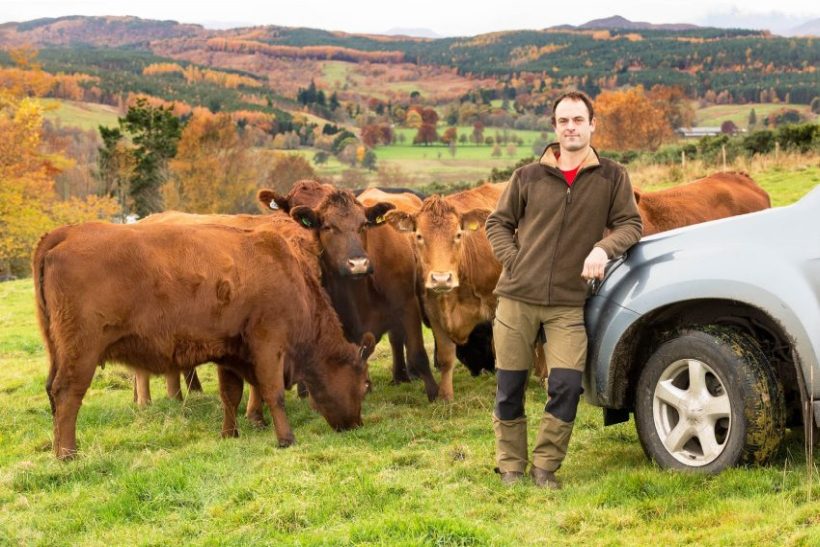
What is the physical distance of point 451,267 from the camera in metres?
8.40

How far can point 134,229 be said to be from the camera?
723cm

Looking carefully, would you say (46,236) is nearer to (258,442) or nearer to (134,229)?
(134,229)

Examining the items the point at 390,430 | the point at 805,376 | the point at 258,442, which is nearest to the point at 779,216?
the point at 805,376

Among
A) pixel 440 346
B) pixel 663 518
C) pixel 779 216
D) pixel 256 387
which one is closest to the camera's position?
pixel 663 518

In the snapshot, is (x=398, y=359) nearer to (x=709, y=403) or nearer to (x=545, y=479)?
(x=545, y=479)

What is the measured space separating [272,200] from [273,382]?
3.35 m

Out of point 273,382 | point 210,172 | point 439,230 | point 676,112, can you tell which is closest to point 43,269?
point 273,382

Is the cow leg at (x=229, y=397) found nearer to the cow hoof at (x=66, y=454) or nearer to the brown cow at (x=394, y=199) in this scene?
the cow hoof at (x=66, y=454)

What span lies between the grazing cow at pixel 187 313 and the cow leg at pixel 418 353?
1.39 metres

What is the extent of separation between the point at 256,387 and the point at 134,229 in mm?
1920

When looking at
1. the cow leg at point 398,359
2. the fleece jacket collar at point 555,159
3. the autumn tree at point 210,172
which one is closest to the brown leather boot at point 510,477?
the fleece jacket collar at point 555,159

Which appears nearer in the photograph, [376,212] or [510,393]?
[510,393]

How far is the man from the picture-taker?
5.52 metres

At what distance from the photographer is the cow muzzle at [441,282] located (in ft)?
26.5
